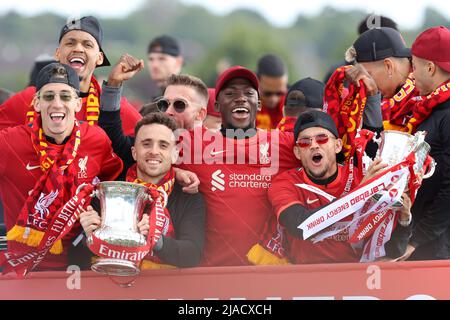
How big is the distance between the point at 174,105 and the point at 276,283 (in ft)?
5.92

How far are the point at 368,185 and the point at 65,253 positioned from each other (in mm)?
2032

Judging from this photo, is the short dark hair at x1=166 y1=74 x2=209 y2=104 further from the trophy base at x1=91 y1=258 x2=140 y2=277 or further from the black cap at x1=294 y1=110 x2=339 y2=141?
the trophy base at x1=91 y1=258 x2=140 y2=277

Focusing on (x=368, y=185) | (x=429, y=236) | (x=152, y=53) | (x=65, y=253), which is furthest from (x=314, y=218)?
(x=152, y=53)

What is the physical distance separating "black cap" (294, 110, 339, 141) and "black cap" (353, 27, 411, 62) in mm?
768

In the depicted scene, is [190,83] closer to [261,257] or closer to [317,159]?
[317,159]

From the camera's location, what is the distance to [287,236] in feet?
19.9

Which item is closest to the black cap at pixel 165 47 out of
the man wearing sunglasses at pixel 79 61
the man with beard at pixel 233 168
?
the man wearing sunglasses at pixel 79 61

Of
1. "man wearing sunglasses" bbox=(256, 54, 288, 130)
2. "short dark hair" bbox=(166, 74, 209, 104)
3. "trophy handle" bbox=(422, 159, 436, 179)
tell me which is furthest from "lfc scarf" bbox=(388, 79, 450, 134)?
"man wearing sunglasses" bbox=(256, 54, 288, 130)

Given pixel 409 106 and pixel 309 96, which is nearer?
pixel 409 106

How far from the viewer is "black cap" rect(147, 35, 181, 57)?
1060 cm

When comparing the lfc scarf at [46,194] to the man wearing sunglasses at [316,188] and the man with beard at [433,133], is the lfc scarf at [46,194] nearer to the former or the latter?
the man wearing sunglasses at [316,188]

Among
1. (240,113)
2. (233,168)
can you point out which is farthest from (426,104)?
(233,168)

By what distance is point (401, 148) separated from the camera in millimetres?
5605

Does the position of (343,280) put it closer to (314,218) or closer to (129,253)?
(314,218)
